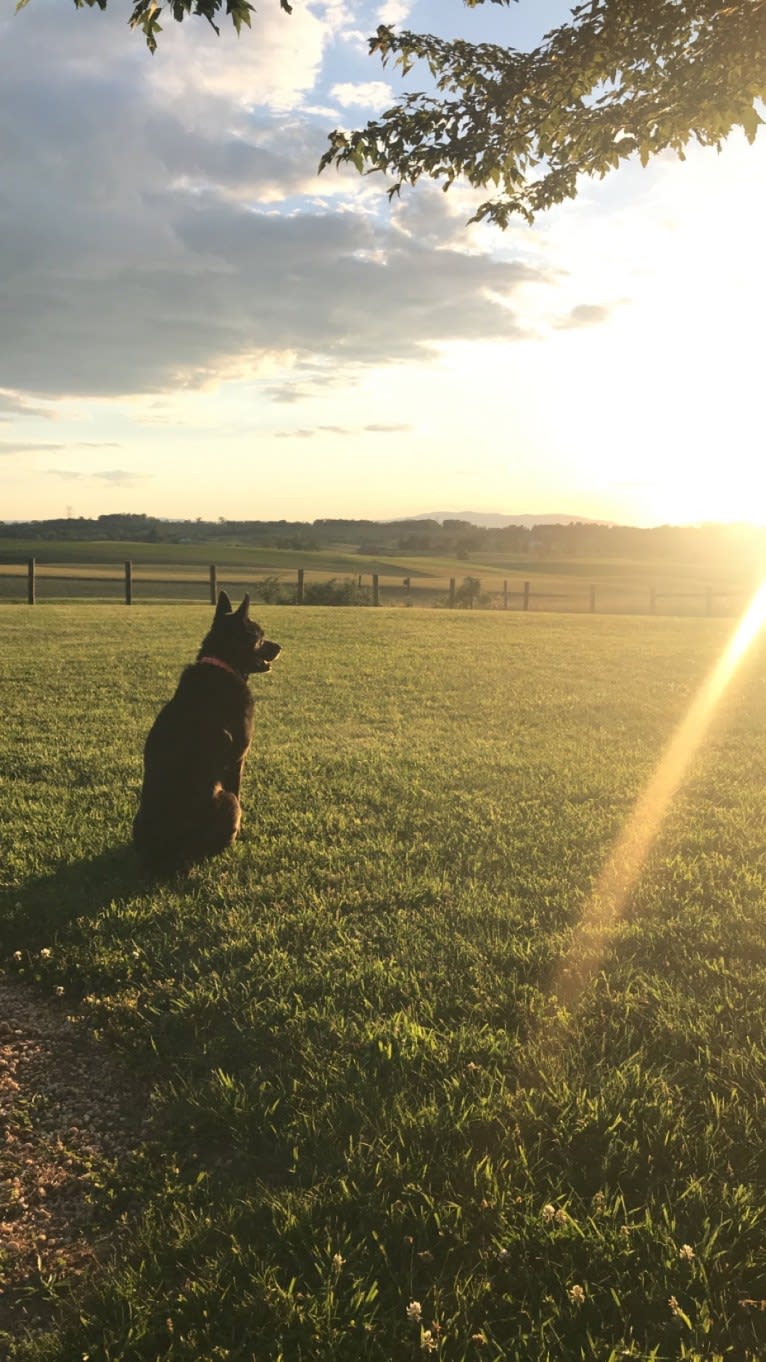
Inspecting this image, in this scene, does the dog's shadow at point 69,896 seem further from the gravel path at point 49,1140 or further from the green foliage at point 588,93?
the green foliage at point 588,93

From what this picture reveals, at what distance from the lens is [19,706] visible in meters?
10.3

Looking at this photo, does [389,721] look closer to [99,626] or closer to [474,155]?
[474,155]

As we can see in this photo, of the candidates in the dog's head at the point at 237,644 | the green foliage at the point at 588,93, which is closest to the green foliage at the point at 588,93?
the green foliage at the point at 588,93

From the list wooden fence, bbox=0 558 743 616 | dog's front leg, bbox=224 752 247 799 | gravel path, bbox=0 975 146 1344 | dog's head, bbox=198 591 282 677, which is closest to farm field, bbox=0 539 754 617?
wooden fence, bbox=0 558 743 616

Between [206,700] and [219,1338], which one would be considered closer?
[219,1338]

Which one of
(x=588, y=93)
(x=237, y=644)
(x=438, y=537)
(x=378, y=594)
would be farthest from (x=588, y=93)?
(x=438, y=537)

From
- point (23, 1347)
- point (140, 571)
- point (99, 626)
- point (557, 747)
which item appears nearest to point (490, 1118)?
point (23, 1347)

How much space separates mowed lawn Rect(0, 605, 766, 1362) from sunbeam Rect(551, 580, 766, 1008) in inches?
3.0

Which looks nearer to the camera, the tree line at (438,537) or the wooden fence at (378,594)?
the wooden fence at (378,594)

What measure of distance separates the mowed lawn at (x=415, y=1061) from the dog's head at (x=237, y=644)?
50.6 inches

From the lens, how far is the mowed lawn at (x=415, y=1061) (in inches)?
83.8

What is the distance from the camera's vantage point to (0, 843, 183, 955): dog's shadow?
432 centimetres

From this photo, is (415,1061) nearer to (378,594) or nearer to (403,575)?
(378,594)

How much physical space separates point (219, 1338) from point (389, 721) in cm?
804
